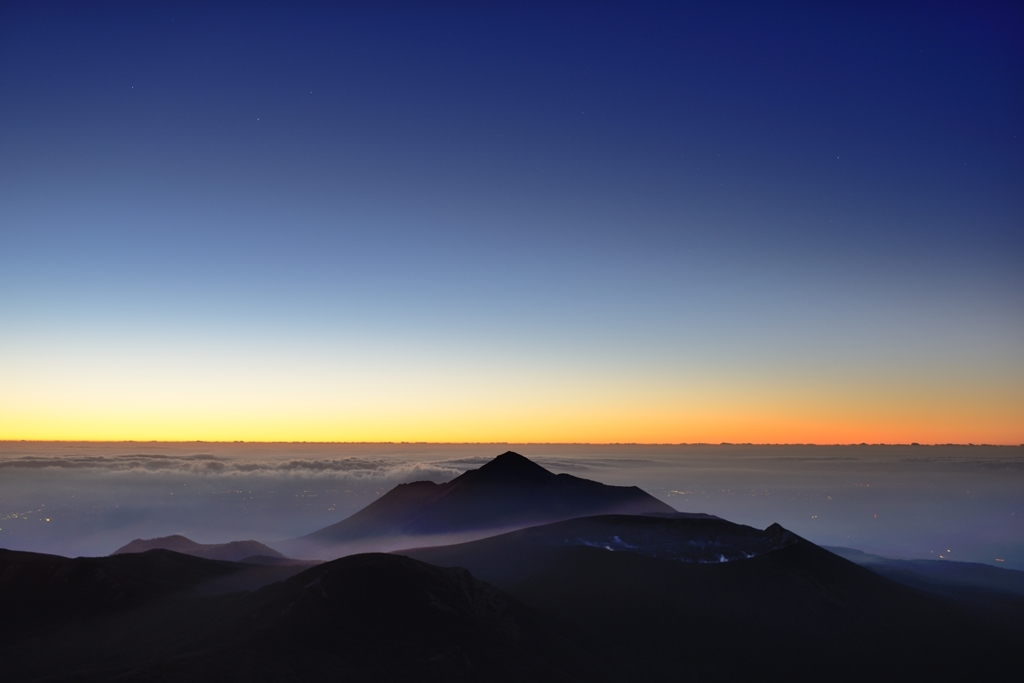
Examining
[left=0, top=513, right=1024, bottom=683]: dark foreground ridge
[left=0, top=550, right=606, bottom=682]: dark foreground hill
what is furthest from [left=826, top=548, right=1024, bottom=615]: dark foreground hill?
[left=0, top=550, right=606, bottom=682]: dark foreground hill

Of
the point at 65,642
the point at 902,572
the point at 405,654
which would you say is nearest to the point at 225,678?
the point at 405,654

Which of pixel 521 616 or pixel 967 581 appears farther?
pixel 967 581

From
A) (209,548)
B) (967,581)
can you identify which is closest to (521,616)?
(209,548)

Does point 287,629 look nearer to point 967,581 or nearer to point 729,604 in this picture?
point 729,604

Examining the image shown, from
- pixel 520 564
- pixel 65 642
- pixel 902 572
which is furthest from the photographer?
pixel 902 572

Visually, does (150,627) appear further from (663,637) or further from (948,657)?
(948,657)

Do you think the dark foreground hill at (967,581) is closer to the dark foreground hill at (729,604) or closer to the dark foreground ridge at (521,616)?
the dark foreground ridge at (521,616)
